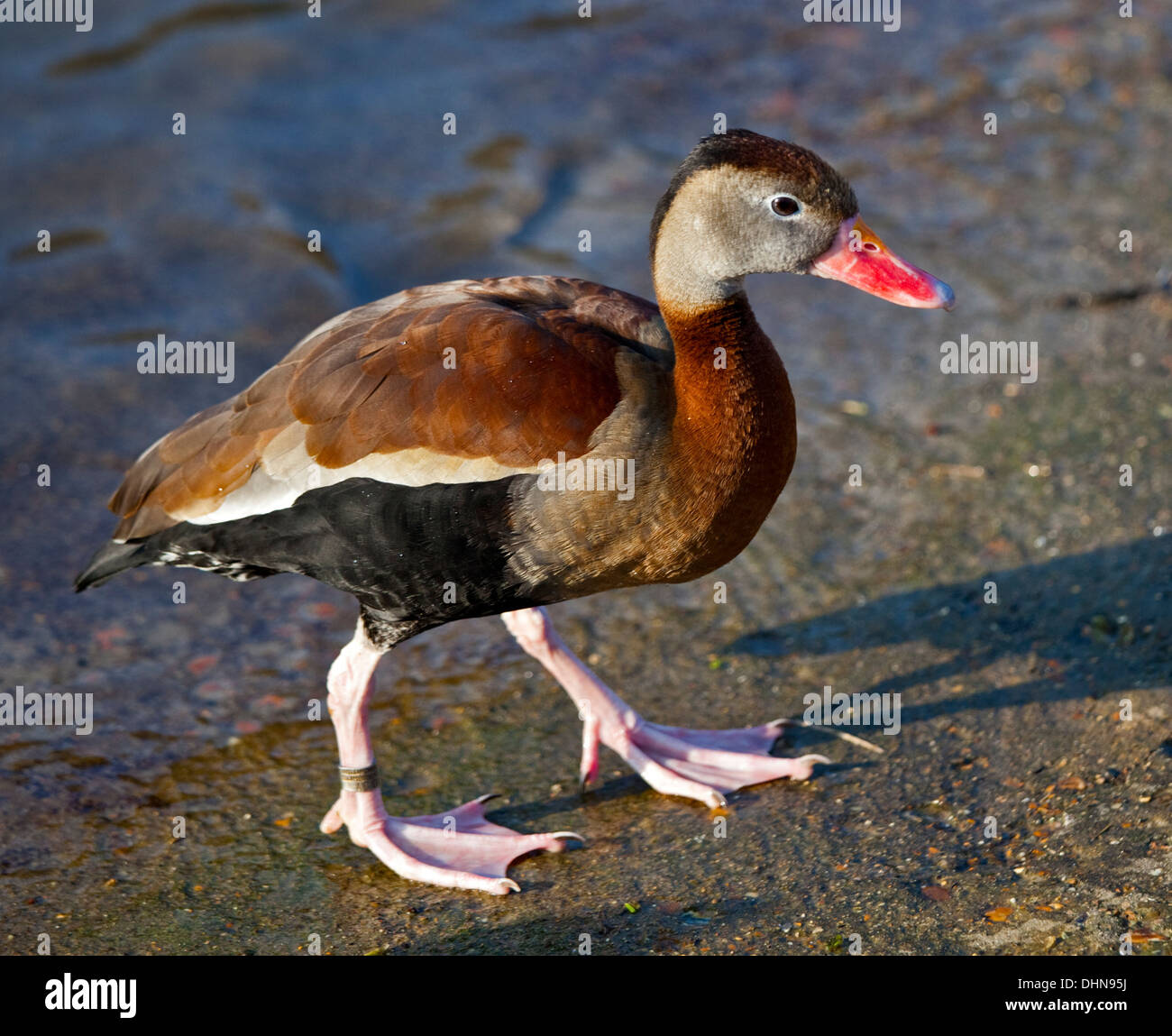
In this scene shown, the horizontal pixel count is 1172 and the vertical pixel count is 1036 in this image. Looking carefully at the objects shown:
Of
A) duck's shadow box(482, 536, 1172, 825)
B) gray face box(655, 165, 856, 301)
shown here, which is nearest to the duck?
gray face box(655, 165, 856, 301)

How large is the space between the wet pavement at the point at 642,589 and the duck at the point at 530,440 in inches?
22.1

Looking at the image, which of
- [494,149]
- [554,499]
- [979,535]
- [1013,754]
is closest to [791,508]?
[979,535]

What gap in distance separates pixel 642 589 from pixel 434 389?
75.3 inches

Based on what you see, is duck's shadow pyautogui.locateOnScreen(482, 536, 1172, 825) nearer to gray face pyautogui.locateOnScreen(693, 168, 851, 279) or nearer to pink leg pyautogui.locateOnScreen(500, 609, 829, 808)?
pink leg pyautogui.locateOnScreen(500, 609, 829, 808)

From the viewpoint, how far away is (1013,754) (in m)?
4.80

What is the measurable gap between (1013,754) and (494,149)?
627cm

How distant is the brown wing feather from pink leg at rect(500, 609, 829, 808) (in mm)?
1002

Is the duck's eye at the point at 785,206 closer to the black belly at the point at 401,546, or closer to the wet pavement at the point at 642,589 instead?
the black belly at the point at 401,546

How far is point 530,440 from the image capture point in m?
4.25

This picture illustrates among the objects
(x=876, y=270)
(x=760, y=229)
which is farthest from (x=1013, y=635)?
(x=760, y=229)

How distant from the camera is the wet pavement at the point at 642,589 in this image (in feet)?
14.5

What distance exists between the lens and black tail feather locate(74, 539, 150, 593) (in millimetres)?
4934

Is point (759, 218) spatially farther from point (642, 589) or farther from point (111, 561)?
point (111, 561)
